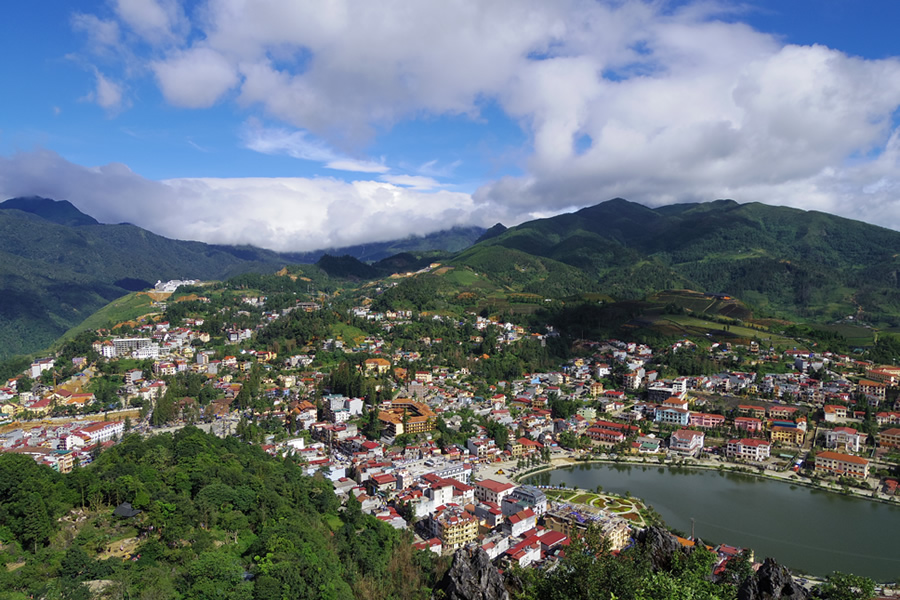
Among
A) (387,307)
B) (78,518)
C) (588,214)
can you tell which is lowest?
(78,518)

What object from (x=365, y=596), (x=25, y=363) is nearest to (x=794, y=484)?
(x=365, y=596)

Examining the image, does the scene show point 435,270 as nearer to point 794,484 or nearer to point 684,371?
point 684,371

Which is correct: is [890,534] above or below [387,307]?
below

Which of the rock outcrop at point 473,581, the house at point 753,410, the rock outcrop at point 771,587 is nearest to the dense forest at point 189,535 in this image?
the rock outcrop at point 473,581

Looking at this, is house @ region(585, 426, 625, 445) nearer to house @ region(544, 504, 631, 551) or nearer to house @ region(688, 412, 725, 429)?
house @ region(688, 412, 725, 429)

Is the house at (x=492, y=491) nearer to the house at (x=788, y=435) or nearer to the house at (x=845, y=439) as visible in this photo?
the house at (x=788, y=435)

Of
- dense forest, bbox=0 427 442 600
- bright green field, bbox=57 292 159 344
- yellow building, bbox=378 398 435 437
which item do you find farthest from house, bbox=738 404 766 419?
bright green field, bbox=57 292 159 344
